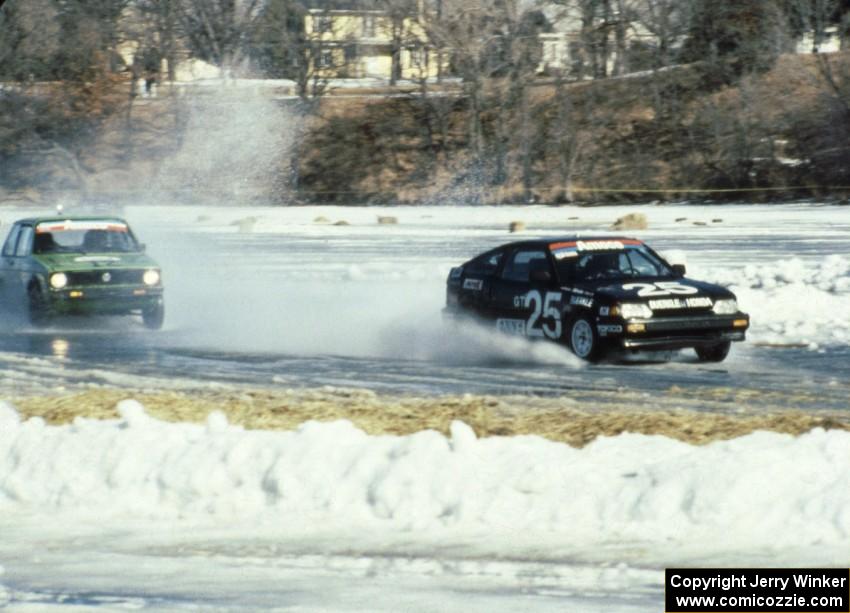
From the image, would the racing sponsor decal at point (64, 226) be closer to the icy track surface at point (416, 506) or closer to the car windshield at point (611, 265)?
the car windshield at point (611, 265)

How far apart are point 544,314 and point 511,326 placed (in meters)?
0.55

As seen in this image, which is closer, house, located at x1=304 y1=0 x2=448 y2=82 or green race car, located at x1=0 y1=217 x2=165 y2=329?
green race car, located at x1=0 y1=217 x2=165 y2=329

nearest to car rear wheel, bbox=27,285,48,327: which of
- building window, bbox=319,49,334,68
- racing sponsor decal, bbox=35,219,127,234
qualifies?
racing sponsor decal, bbox=35,219,127,234

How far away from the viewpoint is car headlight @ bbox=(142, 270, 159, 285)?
63.0 feet

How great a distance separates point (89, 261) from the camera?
62.8 feet

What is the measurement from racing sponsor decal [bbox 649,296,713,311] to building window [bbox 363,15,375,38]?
73.4 metres

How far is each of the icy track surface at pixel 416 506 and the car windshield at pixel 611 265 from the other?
649 centimetres

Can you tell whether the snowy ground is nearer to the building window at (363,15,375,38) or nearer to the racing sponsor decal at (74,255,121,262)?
the racing sponsor decal at (74,255,121,262)

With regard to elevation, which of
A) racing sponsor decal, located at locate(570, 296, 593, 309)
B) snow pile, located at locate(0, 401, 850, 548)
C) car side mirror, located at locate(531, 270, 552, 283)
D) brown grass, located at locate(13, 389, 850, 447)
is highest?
car side mirror, located at locate(531, 270, 552, 283)

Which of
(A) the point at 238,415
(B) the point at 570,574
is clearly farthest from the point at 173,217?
(B) the point at 570,574

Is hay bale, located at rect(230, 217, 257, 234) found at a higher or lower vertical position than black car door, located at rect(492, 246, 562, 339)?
lower

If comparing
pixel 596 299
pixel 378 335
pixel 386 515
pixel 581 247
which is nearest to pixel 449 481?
pixel 386 515

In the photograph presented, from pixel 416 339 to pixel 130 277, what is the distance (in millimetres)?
4344

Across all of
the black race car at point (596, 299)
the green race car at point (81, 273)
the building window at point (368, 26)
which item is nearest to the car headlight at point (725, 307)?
the black race car at point (596, 299)
